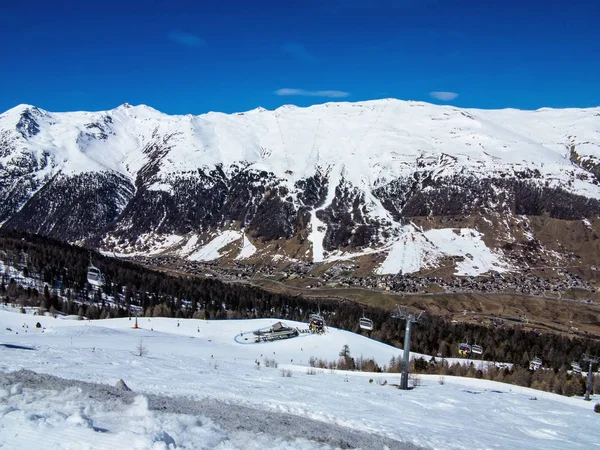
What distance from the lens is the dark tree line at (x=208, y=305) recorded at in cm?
9844

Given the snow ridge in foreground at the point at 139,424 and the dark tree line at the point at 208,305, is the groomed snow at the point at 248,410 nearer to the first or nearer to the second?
the snow ridge in foreground at the point at 139,424

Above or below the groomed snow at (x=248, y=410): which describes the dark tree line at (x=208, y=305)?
below

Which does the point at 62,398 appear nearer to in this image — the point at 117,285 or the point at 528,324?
the point at 117,285

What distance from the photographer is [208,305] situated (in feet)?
400

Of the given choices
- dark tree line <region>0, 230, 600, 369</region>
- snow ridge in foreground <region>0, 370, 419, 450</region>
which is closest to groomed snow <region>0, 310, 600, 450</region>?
snow ridge in foreground <region>0, 370, 419, 450</region>

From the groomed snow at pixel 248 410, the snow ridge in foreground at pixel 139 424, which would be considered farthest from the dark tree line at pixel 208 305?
the snow ridge in foreground at pixel 139 424

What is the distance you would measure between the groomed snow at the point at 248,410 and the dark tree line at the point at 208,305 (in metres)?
66.4

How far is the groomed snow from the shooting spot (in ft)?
32.9

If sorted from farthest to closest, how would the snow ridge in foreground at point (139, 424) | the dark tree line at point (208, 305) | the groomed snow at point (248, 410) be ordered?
the dark tree line at point (208, 305)
the groomed snow at point (248, 410)
the snow ridge in foreground at point (139, 424)

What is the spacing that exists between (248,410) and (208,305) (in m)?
110

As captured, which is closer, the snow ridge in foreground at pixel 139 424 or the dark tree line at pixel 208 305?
the snow ridge in foreground at pixel 139 424

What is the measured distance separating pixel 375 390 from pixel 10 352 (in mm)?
14936

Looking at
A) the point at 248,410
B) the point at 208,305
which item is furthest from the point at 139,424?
the point at 208,305

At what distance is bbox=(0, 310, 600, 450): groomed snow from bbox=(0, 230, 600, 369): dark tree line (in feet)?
218
